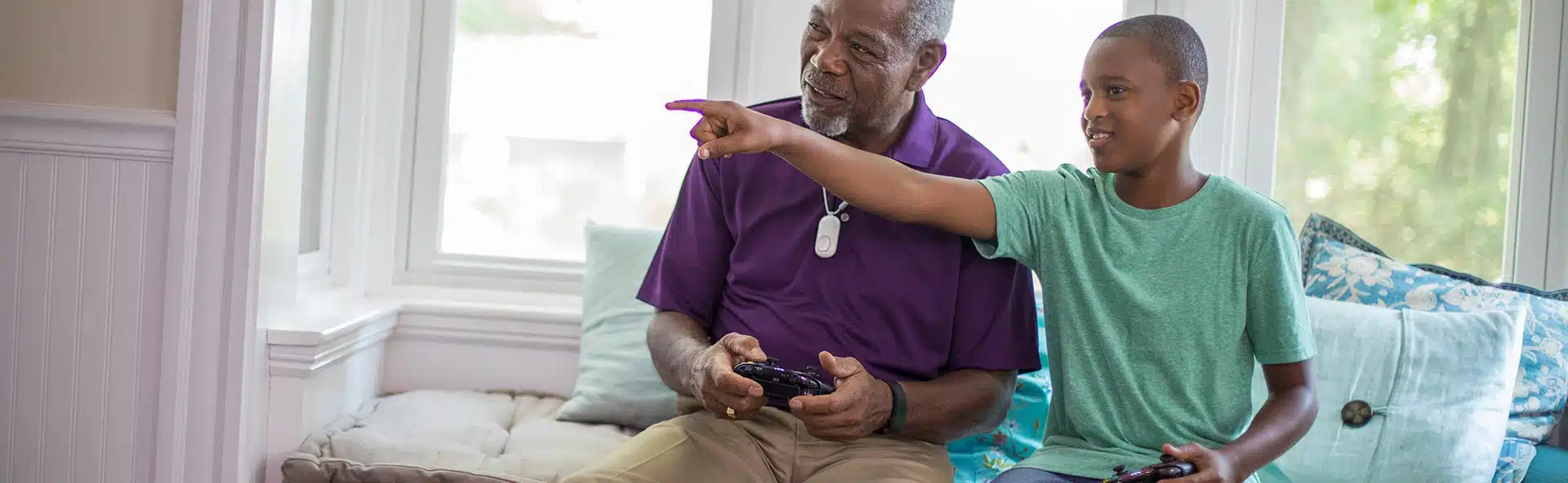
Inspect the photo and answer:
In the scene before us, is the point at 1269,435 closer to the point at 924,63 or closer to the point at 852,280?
the point at 852,280

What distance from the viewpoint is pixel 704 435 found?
178 centimetres

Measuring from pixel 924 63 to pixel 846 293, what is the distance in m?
0.40

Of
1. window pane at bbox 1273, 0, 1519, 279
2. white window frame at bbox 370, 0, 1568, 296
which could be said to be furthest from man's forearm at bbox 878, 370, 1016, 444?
window pane at bbox 1273, 0, 1519, 279

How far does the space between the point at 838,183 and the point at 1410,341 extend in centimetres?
107

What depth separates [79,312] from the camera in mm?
2006

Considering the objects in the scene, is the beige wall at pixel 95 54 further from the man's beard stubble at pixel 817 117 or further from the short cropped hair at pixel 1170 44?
the short cropped hair at pixel 1170 44

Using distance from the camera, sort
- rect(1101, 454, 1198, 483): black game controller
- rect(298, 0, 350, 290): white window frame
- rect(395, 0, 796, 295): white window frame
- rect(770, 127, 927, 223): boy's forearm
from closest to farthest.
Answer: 1. rect(1101, 454, 1198, 483): black game controller
2. rect(770, 127, 927, 223): boy's forearm
3. rect(298, 0, 350, 290): white window frame
4. rect(395, 0, 796, 295): white window frame

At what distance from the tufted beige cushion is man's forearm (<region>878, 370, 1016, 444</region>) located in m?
0.61

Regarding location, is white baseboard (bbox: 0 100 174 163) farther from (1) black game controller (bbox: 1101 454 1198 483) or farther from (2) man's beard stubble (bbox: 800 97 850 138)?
(1) black game controller (bbox: 1101 454 1198 483)

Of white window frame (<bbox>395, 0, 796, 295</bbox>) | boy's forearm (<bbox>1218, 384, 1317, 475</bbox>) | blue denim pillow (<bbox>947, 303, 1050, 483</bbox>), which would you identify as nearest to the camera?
boy's forearm (<bbox>1218, 384, 1317, 475</bbox>)

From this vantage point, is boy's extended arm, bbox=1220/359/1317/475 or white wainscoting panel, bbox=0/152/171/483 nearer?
boy's extended arm, bbox=1220/359/1317/475

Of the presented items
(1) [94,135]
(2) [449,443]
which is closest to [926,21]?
(2) [449,443]

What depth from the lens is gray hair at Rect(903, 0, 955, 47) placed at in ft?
6.03

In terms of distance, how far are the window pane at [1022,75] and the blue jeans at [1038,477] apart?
3.49ft
